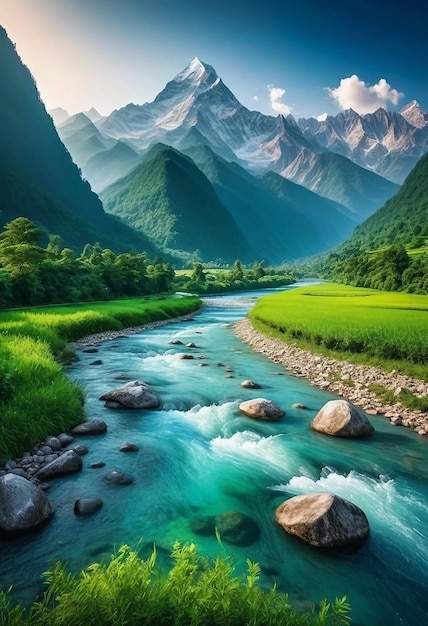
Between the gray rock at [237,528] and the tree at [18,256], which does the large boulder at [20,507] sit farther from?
the tree at [18,256]

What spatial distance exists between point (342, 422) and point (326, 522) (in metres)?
6.63

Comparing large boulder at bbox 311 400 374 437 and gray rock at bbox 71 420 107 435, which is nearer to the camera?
gray rock at bbox 71 420 107 435

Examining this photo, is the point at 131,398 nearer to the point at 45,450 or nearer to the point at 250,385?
the point at 45,450

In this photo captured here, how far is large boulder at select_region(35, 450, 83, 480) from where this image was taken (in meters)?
10.5

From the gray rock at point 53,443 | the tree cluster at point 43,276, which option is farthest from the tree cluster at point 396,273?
the gray rock at point 53,443

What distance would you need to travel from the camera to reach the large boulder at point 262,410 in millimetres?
16078

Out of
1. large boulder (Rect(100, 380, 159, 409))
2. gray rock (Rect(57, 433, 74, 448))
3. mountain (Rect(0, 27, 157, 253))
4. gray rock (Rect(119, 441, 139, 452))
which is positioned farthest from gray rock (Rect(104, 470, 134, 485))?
mountain (Rect(0, 27, 157, 253))

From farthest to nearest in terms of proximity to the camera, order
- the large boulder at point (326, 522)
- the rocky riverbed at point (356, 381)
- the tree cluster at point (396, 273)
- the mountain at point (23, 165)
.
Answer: the mountain at point (23, 165)
the tree cluster at point (396, 273)
the rocky riverbed at point (356, 381)
the large boulder at point (326, 522)

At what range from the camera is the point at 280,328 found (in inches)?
1396

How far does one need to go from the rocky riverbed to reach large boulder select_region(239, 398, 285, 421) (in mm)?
4529

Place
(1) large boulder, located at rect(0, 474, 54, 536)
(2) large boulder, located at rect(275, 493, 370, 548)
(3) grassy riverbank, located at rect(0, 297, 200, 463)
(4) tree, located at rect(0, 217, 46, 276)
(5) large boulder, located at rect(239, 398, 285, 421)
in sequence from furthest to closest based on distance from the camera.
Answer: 1. (4) tree, located at rect(0, 217, 46, 276)
2. (5) large boulder, located at rect(239, 398, 285, 421)
3. (3) grassy riverbank, located at rect(0, 297, 200, 463)
4. (2) large boulder, located at rect(275, 493, 370, 548)
5. (1) large boulder, located at rect(0, 474, 54, 536)

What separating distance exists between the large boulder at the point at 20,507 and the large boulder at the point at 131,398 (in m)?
7.99

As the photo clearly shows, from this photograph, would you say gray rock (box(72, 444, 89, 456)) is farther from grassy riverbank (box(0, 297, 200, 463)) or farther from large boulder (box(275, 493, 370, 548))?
large boulder (box(275, 493, 370, 548))

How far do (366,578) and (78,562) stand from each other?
5.85m
